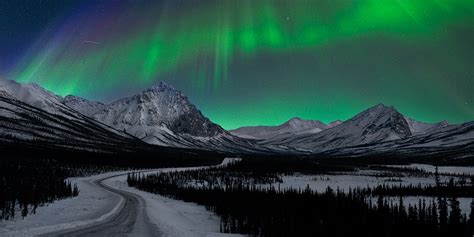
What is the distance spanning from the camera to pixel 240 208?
4581 centimetres

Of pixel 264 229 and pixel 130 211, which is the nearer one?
pixel 264 229

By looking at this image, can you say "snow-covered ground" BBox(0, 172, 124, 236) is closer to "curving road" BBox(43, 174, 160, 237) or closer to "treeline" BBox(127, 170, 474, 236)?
"curving road" BBox(43, 174, 160, 237)

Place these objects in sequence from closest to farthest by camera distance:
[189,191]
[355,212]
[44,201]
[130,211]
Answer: [130,211]
[355,212]
[44,201]
[189,191]

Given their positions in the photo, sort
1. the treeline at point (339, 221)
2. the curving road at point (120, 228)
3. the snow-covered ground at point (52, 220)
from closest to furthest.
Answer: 1. the curving road at point (120, 228)
2. the snow-covered ground at point (52, 220)
3. the treeline at point (339, 221)

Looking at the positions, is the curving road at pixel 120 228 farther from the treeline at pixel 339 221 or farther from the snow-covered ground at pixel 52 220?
the treeline at pixel 339 221

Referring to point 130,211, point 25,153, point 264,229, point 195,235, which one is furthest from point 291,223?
point 25,153

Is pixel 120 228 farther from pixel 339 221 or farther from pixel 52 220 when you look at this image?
pixel 339 221

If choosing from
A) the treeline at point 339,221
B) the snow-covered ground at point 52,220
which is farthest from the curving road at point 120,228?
the treeline at point 339,221

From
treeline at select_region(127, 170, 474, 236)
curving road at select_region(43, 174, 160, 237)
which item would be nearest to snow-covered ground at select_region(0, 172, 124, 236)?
curving road at select_region(43, 174, 160, 237)

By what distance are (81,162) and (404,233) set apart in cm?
17156

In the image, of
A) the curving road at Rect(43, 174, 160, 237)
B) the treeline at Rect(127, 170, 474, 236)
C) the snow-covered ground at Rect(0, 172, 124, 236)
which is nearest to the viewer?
the curving road at Rect(43, 174, 160, 237)

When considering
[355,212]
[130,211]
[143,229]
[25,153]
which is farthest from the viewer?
[25,153]

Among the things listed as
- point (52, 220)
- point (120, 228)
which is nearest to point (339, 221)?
point (120, 228)

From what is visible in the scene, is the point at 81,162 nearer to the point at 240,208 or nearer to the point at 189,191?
the point at 189,191
